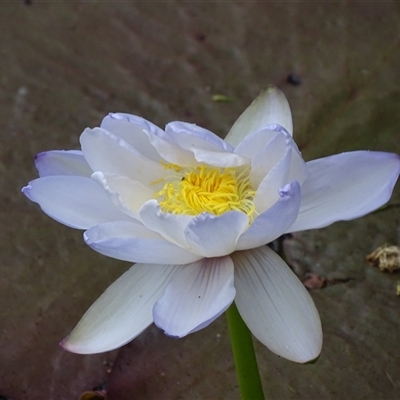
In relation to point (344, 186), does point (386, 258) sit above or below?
below

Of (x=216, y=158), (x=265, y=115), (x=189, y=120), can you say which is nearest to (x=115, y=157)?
(x=216, y=158)

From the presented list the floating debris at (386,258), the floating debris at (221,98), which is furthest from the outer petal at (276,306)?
the floating debris at (221,98)

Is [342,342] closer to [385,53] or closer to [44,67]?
[385,53]

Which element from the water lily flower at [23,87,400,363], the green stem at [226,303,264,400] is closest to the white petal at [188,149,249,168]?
the water lily flower at [23,87,400,363]

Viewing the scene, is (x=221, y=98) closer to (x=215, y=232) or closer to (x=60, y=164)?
(x=60, y=164)

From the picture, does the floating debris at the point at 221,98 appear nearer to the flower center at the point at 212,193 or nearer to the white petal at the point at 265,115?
the white petal at the point at 265,115
